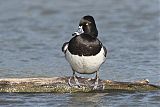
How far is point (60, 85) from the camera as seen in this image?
29.8ft

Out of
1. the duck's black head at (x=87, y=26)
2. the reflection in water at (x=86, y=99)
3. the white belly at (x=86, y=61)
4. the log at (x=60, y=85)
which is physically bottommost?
the reflection in water at (x=86, y=99)

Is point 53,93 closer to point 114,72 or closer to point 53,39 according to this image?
point 114,72

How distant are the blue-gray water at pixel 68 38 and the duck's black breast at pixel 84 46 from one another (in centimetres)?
61

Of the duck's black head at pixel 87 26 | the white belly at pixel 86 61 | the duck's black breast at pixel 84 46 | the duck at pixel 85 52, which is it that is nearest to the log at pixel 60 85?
the duck at pixel 85 52

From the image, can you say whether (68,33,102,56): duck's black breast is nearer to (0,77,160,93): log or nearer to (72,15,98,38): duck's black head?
(72,15,98,38): duck's black head

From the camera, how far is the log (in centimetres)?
900

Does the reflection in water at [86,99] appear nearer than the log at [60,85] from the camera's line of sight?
Yes

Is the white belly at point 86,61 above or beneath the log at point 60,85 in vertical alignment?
above

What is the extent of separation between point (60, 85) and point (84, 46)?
64cm

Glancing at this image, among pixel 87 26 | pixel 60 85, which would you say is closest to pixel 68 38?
pixel 87 26

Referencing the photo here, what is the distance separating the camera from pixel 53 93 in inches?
359

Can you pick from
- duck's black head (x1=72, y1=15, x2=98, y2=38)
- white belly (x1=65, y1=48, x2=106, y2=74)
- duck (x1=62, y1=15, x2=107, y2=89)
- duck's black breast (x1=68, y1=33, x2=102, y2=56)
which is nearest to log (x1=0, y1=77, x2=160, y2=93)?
duck (x1=62, y1=15, x2=107, y2=89)

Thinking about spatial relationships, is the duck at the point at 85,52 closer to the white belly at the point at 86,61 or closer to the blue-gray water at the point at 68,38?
the white belly at the point at 86,61

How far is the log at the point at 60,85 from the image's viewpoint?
9000mm
